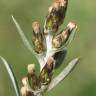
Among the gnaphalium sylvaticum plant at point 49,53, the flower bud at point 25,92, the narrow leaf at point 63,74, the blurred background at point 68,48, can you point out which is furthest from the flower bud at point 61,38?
the blurred background at point 68,48

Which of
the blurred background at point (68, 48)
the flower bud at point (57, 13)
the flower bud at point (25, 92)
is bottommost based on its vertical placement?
the blurred background at point (68, 48)

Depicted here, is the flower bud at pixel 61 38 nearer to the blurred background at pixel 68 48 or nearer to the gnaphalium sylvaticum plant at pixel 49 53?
the gnaphalium sylvaticum plant at pixel 49 53

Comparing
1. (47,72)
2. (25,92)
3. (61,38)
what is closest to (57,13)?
(61,38)

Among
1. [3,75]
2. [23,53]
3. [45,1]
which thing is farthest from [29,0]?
[3,75]

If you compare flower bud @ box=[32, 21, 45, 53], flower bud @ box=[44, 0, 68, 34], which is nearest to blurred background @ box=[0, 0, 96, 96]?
flower bud @ box=[32, 21, 45, 53]

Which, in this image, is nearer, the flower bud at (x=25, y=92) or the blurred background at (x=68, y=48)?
the flower bud at (x=25, y=92)

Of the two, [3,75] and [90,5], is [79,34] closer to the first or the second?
[90,5]

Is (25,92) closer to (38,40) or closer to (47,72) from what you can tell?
(47,72)

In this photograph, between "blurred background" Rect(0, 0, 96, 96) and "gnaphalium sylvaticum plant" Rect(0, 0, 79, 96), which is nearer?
"gnaphalium sylvaticum plant" Rect(0, 0, 79, 96)

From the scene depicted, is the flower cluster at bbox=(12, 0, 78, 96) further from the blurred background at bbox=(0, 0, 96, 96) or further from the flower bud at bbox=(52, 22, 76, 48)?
the blurred background at bbox=(0, 0, 96, 96)
